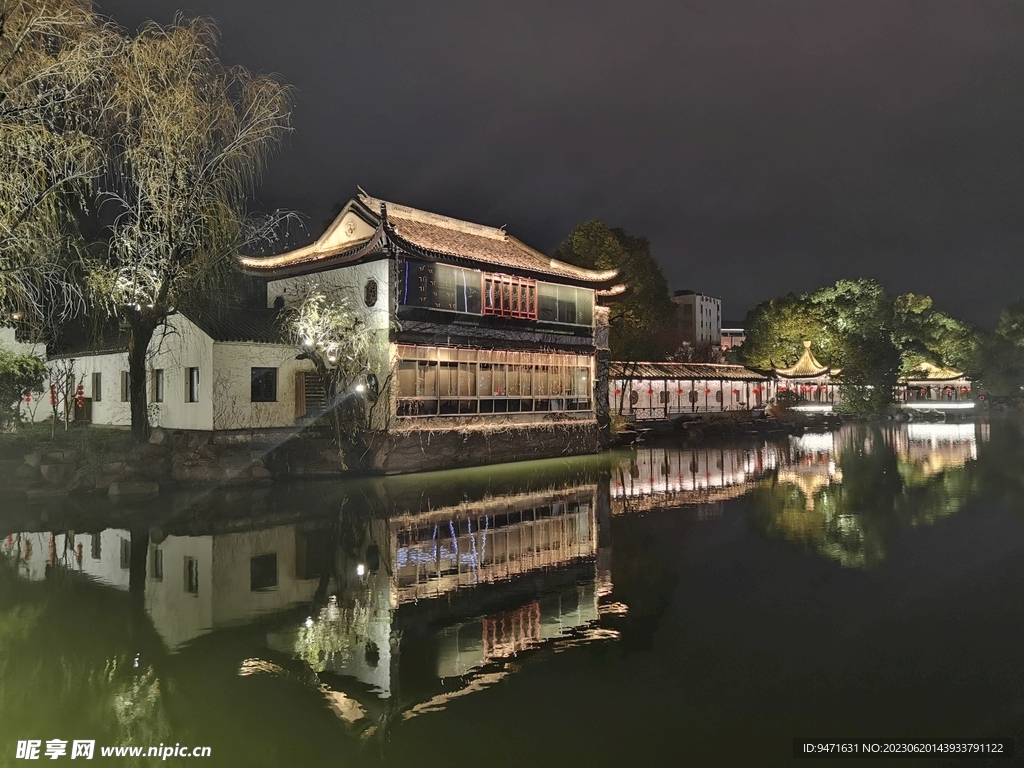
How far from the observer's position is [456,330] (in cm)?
2256

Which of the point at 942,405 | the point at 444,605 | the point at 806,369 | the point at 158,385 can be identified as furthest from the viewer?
the point at 942,405

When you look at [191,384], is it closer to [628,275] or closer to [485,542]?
[485,542]

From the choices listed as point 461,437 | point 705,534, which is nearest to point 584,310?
point 461,437

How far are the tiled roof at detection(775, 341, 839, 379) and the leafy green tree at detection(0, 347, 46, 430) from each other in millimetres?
41820

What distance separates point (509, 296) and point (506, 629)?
59.0 ft

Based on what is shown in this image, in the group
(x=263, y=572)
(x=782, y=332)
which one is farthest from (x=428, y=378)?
(x=782, y=332)

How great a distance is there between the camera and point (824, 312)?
179 feet

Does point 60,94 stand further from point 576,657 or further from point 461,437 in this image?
point 461,437

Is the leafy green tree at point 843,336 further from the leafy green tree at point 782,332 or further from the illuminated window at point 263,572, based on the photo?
the illuminated window at point 263,572

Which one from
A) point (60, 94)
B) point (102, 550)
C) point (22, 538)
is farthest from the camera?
point (22, 538)

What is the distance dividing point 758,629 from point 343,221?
19.4m

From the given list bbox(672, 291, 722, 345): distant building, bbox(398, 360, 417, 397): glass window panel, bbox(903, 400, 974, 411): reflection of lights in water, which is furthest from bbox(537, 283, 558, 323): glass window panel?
bbox(672, 291, 722, 345): distant building

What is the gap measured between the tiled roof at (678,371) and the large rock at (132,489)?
24487 mm

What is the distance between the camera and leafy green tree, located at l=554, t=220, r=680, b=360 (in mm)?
39312
